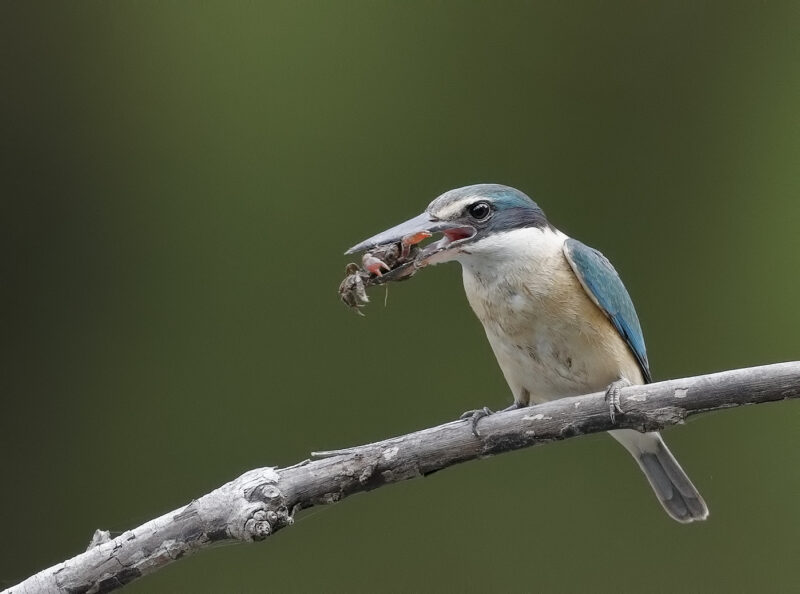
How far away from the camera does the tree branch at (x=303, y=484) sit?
1.65 m

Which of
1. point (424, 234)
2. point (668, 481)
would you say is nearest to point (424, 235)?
point (424, 234)

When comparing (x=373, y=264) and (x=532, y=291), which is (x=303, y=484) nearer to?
(x=373, y=264)

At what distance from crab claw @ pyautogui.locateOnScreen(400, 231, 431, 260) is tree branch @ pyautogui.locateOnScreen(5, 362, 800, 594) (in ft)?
1.27

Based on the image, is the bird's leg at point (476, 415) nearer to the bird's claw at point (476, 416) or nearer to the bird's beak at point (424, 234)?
the bird's claw at point (476, 416)

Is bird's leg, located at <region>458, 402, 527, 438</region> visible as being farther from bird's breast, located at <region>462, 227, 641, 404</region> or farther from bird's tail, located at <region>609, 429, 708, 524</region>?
bird's tail, located at <region>609, 429, 708, 524</region>

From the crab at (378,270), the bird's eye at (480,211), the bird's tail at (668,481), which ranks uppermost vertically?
the bird's eye at (480,211)

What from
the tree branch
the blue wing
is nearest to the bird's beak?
the blue wing

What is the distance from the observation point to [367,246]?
6.24 feet

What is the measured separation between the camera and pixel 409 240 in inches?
76.5

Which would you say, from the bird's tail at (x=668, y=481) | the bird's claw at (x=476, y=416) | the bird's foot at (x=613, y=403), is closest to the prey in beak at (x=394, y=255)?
the bird's claw at (x=476, y=416)

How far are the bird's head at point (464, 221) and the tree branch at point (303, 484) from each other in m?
0.42

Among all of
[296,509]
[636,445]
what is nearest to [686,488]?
[636,445]

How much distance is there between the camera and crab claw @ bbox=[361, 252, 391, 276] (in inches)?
74.1

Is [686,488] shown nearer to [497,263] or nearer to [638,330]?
[638,330]
